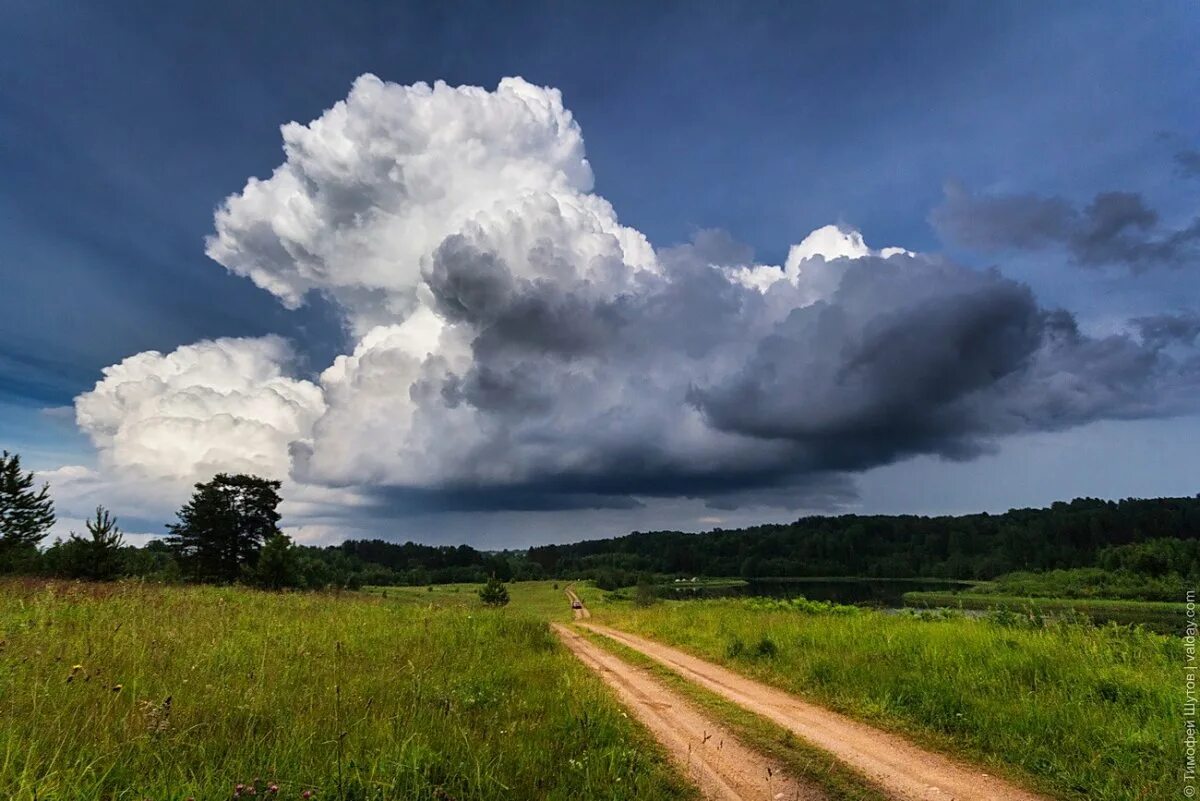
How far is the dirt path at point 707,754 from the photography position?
6.74 m

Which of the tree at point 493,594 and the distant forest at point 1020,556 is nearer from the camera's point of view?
the tree at point 493,594

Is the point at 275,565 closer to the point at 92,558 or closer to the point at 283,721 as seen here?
the point at 92,558

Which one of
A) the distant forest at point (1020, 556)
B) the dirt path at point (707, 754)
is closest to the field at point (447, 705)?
the dirt path at point (707, 754)

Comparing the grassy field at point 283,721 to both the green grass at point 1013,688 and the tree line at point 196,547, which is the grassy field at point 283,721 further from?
the tree line at point 196,547

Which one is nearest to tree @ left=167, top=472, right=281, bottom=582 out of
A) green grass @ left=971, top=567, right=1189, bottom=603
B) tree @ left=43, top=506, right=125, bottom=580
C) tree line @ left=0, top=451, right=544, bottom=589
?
tree line @ left=0, top=451, right=544, bottom=589

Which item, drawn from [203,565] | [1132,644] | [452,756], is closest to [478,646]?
[452,756]

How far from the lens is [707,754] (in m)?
7.97

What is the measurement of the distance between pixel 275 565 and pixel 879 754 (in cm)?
5307

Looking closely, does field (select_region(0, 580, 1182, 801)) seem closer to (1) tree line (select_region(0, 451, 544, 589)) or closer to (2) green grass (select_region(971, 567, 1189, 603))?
(1) tree line (select_region(0, 451, 544, 589))

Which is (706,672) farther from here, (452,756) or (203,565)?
(203,565)

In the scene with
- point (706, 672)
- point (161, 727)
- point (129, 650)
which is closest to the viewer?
point (161, 727)

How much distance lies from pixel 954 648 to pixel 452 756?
38.8 ft

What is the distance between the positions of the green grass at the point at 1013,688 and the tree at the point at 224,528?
206 ft

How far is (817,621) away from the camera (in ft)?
60.7
